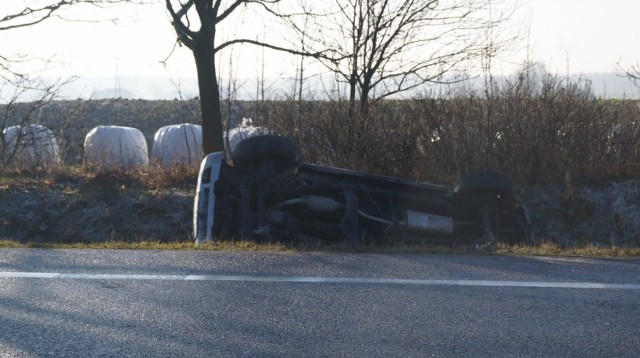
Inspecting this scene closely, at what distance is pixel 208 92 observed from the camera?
15.1 metres

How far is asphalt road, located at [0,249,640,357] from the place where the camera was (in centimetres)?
586

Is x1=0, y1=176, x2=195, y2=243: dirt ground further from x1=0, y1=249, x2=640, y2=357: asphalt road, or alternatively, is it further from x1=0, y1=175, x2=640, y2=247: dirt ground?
x1=0, y1=249, x2=640, y2=357: asphalt road

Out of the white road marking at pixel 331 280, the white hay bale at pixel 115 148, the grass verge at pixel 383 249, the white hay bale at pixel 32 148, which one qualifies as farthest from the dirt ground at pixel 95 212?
the white road marking at pixel 331 280

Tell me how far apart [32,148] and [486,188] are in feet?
32.5

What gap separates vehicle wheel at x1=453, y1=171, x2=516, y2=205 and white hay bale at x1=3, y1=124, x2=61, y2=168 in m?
8.38

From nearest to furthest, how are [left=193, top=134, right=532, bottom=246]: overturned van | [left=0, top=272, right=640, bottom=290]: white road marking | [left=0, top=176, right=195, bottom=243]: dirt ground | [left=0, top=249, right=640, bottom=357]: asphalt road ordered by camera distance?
[left=0, top=249, right=640, bottom=357]: asphalt road → [left=0, top=272, right=640, bottom=290]: white road marking → [left=193, top=134, right=532, bottom=246]: overturned van → [left=0, top=176, right=195, bottom=243]: dirt ground

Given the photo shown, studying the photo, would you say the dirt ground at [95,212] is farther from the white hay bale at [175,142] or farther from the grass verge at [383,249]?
the white hay bale at [175,142]

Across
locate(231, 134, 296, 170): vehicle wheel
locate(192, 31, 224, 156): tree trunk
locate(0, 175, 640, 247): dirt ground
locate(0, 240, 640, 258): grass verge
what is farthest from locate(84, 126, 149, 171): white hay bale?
locate(0, 240, 640, 258): grass verge

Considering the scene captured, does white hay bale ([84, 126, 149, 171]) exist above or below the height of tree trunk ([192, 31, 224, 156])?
below

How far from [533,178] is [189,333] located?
9.51 meters

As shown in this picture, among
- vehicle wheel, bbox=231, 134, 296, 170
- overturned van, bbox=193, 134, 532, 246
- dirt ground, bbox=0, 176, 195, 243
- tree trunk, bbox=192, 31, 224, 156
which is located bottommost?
dirt ground, bbox=0, 176, 195, 243

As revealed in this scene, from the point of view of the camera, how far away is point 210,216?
10.3m

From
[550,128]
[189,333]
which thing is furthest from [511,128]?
[189,333]

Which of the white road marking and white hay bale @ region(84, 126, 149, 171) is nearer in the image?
the white road marking
